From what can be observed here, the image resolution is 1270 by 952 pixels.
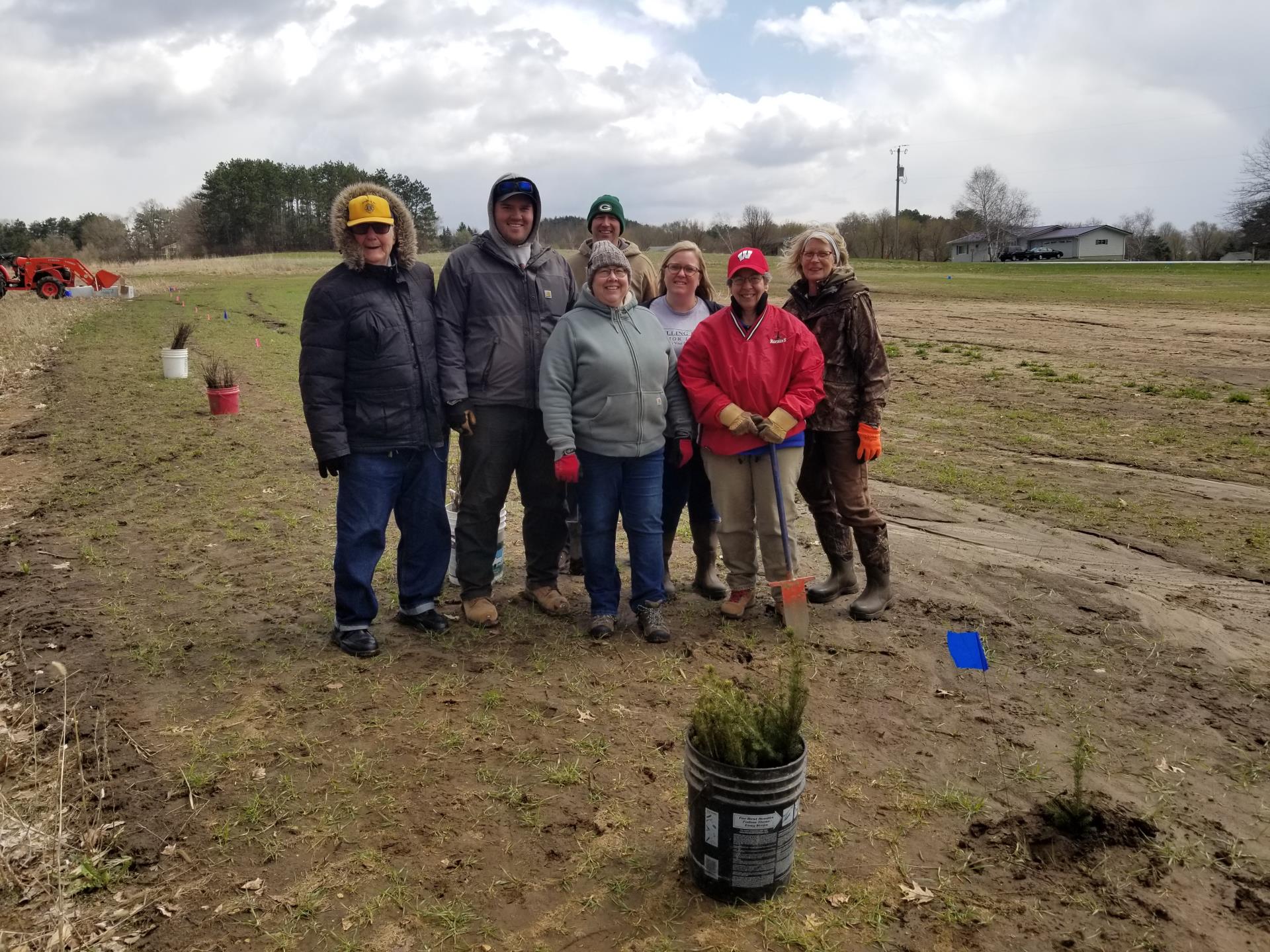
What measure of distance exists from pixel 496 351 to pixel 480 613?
4.99 ft

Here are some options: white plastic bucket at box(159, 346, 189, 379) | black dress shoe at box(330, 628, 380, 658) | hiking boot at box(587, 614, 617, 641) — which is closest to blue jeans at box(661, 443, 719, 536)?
hiking boot at box(587, 614, 617, 641)

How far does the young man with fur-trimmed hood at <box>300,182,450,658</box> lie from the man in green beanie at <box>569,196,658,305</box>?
98 centimetres

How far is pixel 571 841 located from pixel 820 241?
11.2ft

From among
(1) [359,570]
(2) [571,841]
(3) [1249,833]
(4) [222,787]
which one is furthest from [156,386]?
(3) [1249,833]

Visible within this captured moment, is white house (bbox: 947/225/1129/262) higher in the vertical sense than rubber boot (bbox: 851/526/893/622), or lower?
higher

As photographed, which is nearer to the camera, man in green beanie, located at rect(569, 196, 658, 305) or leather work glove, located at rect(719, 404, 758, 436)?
leather work glove, located at rect(719, 404, 758, 436)

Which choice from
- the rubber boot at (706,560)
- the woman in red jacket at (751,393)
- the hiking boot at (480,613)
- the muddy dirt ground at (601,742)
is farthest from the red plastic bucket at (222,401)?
the woman in red jacket at (751,393)

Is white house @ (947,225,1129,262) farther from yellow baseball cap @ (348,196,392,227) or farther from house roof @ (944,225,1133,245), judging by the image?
yellow baseball cap @ (348,196,392,227)

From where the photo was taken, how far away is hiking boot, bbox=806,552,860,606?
5758 mm

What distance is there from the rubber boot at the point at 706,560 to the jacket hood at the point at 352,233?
235 centimetres

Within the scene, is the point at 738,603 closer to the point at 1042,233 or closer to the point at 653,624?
the point at 653,624

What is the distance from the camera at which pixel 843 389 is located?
17.2 feet

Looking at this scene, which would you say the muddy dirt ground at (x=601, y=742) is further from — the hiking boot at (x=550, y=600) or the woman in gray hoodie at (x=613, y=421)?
the woman in gray hoodie at (x=613, y=421)

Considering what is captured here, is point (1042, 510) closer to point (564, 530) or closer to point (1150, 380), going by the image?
point (564, 530)
